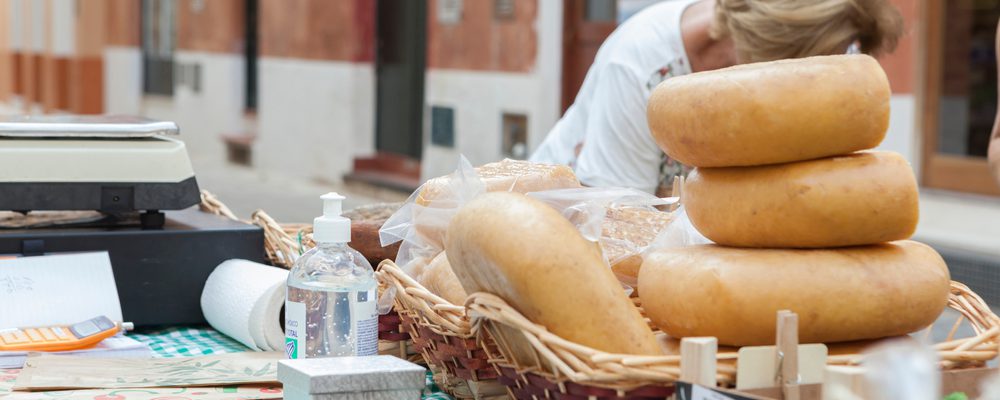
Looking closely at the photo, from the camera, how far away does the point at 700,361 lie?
1.38 metres

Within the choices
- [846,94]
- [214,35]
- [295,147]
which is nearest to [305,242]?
[846,94]

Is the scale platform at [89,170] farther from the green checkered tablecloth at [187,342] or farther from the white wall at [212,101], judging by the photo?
the white wall at [212,101]

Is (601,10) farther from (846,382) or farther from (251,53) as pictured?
(846,382)

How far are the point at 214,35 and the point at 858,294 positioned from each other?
45.8 ft

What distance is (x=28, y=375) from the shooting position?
6.04ft

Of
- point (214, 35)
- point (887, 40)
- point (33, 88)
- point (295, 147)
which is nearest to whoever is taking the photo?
point (887, 40)

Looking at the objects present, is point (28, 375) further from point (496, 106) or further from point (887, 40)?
point (496, 106)

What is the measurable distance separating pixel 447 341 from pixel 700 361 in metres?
0.45

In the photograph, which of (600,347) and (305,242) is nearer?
(600,347)

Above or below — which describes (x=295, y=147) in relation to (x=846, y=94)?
below

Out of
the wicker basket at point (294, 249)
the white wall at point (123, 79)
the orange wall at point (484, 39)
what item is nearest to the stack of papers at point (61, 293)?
the wicker basket at point (294, 249)

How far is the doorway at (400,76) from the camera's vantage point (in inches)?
447

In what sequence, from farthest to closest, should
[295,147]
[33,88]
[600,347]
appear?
1. [33,88]
2. [295,147]
3. [600,347]

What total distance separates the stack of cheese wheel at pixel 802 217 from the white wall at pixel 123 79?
16.8 metres
